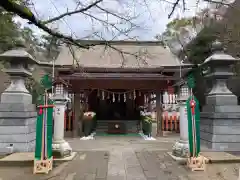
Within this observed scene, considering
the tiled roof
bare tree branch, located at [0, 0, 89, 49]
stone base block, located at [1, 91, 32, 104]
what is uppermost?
the tiled roof

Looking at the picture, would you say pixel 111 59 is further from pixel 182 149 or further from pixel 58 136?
pixel 182 149

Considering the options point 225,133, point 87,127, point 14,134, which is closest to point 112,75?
point 87,127

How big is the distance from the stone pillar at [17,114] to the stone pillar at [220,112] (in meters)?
6.46

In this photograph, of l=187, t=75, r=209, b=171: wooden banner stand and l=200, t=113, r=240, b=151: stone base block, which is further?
l=200, t=113, r=240, b=151: stone base block

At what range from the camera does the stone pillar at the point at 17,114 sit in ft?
23.4

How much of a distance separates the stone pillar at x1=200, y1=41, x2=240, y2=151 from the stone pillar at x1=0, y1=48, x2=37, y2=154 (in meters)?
6.46

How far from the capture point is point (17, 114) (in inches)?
285

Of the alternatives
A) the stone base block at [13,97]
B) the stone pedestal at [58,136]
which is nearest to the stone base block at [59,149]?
the stone pedestal at [58,136]

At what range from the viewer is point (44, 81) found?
5.64 metres

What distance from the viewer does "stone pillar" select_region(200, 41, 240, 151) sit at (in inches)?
290

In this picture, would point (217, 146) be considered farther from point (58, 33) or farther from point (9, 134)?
point (9, 134)

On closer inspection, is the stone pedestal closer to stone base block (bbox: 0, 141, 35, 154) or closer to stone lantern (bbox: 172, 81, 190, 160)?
stone base block (bbox: 0, 141, 35, 154)

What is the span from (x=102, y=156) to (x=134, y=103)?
30.9 ft

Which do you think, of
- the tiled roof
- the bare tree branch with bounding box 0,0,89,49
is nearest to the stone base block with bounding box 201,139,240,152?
the tiled roof
